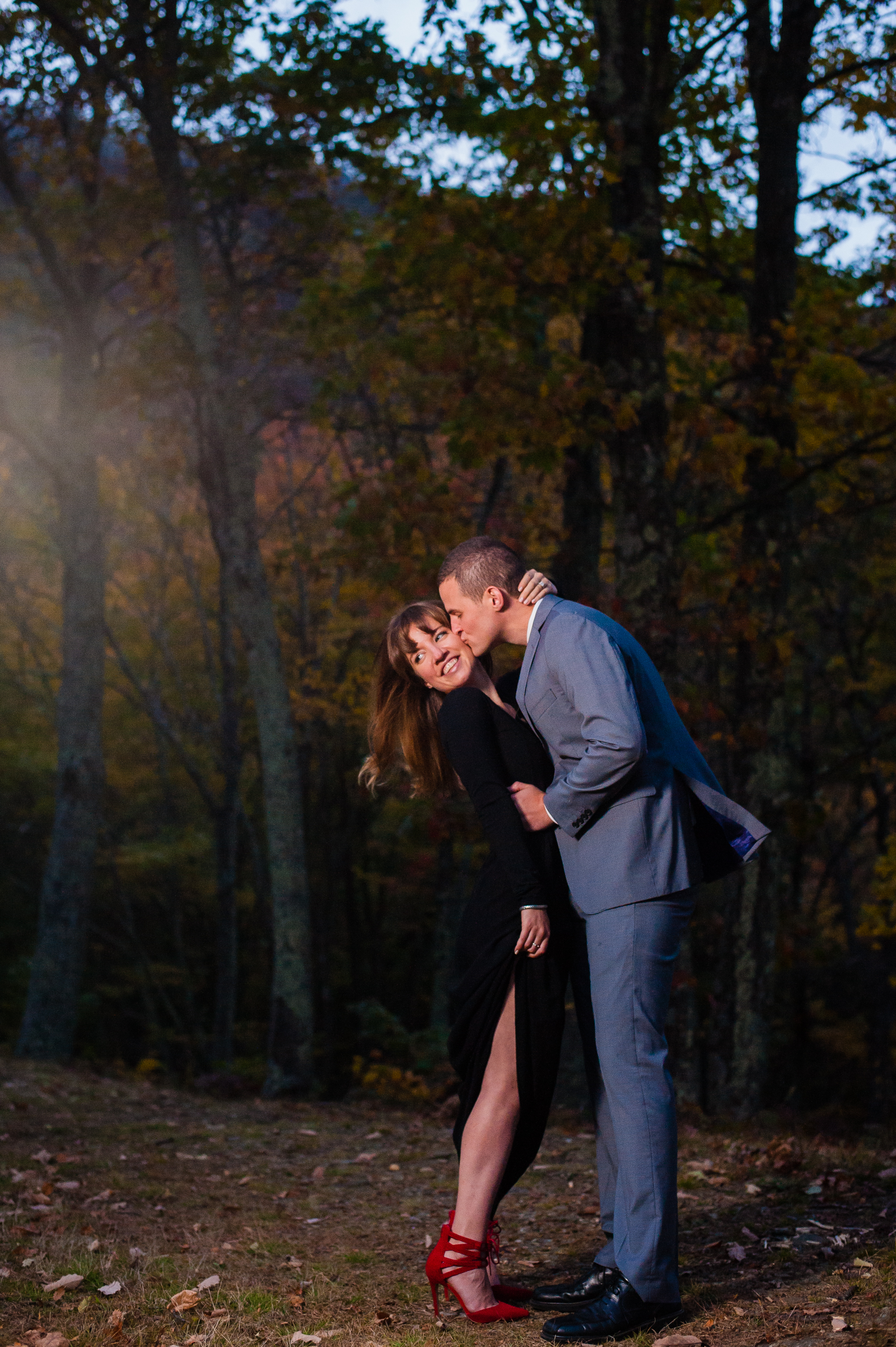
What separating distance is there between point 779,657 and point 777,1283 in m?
5.42

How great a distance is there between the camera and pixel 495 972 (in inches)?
132

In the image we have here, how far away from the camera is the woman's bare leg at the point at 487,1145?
10.7 ft

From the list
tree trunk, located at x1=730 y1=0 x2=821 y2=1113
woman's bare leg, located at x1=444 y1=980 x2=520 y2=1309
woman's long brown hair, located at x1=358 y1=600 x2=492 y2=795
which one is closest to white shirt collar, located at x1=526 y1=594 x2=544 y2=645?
woman's long brown hair, located at x1=358 y1=600 x2=492 y2=795

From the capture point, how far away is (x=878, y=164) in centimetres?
891

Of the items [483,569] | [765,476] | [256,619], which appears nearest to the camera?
[483,569]

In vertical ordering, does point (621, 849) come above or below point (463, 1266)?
above

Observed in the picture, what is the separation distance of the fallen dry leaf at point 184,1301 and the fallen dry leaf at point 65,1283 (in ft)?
1.26

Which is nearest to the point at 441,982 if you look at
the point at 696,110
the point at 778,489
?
the point at 778,489

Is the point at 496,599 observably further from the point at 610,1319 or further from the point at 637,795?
the point at 610,1319

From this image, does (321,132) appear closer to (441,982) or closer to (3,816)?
(441,982)

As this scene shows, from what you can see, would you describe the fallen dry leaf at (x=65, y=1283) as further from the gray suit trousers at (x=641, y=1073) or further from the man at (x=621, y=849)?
the gray suit trousers at (x=641, y=1073)

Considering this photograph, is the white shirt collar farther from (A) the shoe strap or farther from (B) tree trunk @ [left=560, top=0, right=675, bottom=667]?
(B) tree trunk @ [left=560, top=0, right=675, bottom=667]

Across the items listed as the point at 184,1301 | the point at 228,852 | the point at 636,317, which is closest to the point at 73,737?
the point at 228,852

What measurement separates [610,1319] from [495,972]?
94 centimetres
